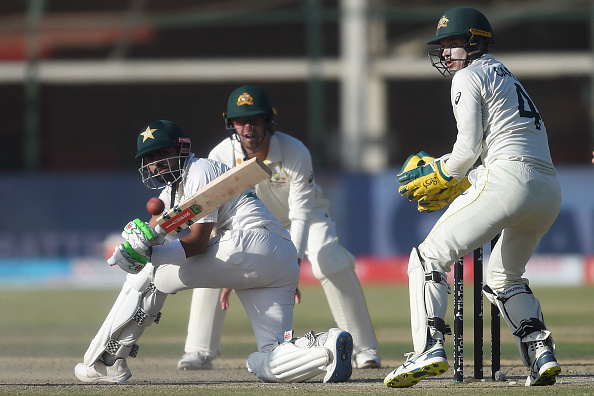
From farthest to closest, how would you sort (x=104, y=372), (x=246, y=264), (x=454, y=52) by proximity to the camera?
(x=104, y=372) < (x=246, y=264) < (x=454, y=52)

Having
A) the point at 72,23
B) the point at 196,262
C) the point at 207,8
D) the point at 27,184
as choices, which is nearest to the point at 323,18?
the point at 207,8

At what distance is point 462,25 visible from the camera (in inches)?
184

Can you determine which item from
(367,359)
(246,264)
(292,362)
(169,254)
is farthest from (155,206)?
(367,359)

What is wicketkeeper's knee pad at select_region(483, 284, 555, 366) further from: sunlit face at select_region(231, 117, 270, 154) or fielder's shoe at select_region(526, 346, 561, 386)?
sunlit face at select_region(231, 117, 270, 154)

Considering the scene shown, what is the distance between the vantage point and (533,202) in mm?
4449

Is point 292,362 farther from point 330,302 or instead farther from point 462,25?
point 462,25

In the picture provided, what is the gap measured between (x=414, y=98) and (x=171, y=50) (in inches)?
210

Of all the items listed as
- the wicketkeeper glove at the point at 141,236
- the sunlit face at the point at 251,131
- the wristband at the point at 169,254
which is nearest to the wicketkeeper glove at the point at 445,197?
the wristband at the point at 169,254

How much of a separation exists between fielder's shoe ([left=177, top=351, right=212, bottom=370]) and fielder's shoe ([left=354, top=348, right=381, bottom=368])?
0.94 m

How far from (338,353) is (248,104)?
74.7 inches

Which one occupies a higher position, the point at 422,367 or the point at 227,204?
the point at 227,204

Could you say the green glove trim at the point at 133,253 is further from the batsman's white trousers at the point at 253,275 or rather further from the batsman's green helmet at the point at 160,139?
the batsman's green helmet at the point at 160,139

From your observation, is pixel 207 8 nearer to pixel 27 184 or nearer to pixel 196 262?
pixel 27 184

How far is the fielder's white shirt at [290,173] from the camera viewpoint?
5.96 metres
